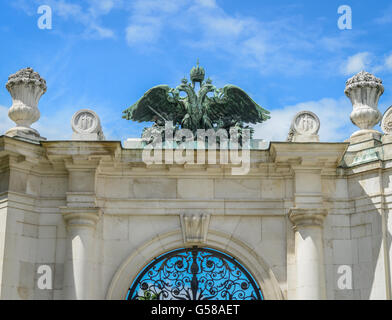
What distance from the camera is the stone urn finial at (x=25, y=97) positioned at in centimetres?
1841

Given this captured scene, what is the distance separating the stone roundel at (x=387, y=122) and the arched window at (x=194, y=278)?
13.1 feet

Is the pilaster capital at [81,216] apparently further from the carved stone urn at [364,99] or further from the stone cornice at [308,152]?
the carved stone urn at [364,99]

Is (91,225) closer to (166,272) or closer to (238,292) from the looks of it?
(166,272)

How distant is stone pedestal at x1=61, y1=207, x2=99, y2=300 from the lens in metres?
16.9

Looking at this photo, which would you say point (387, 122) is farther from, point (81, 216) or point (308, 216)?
point (81, 216)

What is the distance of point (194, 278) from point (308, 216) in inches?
97.9

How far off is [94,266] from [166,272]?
1408mm

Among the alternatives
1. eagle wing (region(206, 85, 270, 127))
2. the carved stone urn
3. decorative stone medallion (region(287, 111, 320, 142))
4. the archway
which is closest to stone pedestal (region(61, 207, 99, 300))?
the archway

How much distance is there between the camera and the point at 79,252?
17188 millimetres

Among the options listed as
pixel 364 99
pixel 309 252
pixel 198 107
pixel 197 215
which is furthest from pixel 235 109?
pixel 309 252

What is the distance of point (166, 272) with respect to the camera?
17734 mm
